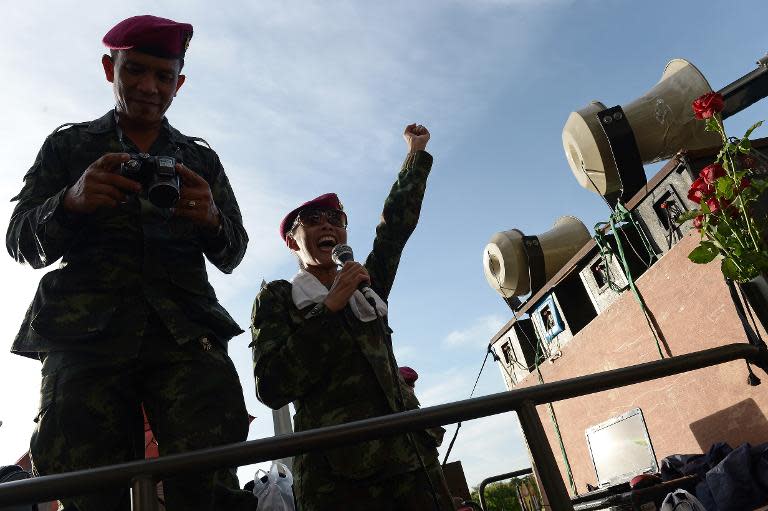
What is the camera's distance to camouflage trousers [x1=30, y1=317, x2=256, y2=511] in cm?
157

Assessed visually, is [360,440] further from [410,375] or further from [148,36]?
[410,375]

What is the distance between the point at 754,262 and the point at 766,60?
5528 millimetres

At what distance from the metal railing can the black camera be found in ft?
2.48

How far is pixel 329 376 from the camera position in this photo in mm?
2428

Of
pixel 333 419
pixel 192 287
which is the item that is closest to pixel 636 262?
pixel 333 419

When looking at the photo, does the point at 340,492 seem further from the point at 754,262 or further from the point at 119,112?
the point at 754,262

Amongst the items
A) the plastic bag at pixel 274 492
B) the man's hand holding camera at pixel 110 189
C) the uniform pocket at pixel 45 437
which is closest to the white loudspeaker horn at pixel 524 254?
the plastic bag at pixel 274 492

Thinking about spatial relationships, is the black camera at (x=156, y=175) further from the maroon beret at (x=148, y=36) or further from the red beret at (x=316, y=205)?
the red beret at (x=316, y=205)

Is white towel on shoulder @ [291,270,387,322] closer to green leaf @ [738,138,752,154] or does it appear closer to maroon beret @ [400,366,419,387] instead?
maroon beret @ [400,366,419,387]

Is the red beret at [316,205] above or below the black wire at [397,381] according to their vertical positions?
above

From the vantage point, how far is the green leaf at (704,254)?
140 inches

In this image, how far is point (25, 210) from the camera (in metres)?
1.91

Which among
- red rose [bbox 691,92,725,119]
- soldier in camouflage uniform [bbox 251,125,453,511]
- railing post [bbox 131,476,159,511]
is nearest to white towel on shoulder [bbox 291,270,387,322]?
soldier in camouflage uniform [bbox 251,125,453,511]

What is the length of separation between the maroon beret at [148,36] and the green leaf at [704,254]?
9.81ft
